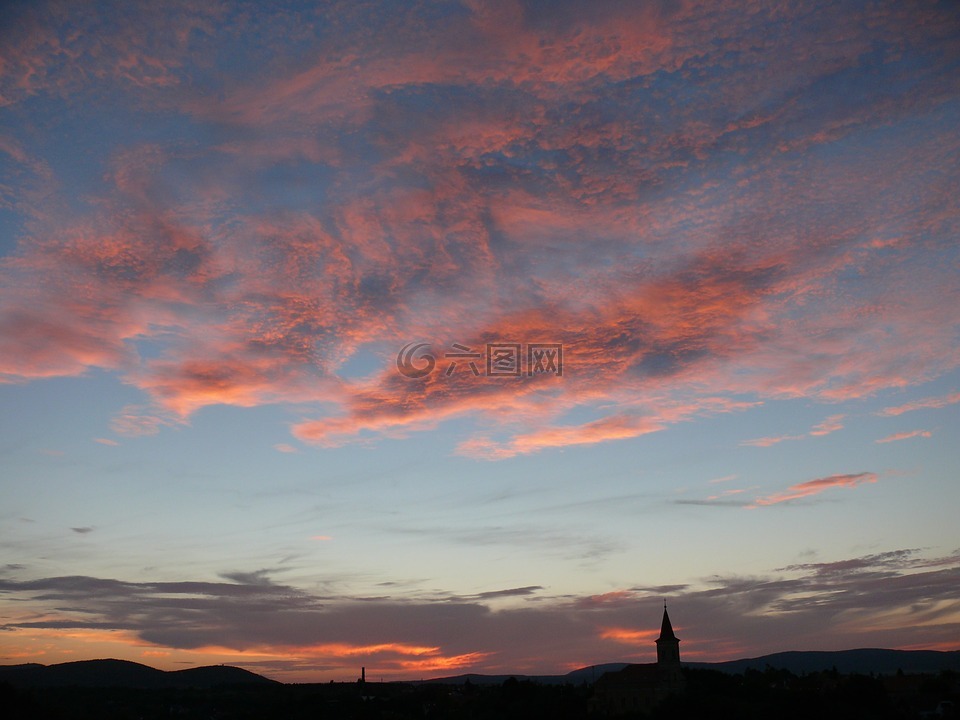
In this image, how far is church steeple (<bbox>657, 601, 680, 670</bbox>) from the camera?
113 meters

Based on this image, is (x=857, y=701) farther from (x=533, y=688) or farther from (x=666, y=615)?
(x=533, y=688)

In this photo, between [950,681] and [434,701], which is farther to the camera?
[434,701]

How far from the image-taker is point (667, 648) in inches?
4491

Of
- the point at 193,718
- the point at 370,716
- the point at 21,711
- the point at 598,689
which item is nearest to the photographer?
the point at 21,711

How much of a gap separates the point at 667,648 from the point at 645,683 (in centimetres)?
581

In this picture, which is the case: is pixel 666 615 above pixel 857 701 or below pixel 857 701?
above

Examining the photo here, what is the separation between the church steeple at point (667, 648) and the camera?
11306 centimetres

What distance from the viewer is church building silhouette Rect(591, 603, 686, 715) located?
109812mm

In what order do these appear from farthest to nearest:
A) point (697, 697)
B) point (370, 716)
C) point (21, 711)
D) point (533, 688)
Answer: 1. point (370, 716)
2. point (533, 688)
3. point (697, 697)
4. point (21, 711)

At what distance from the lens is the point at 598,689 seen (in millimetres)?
116375

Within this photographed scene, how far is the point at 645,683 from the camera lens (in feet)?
365

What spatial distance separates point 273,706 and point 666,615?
11811 cm

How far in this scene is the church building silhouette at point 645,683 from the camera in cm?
10981

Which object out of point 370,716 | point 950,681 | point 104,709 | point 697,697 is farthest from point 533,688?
point 104,709
